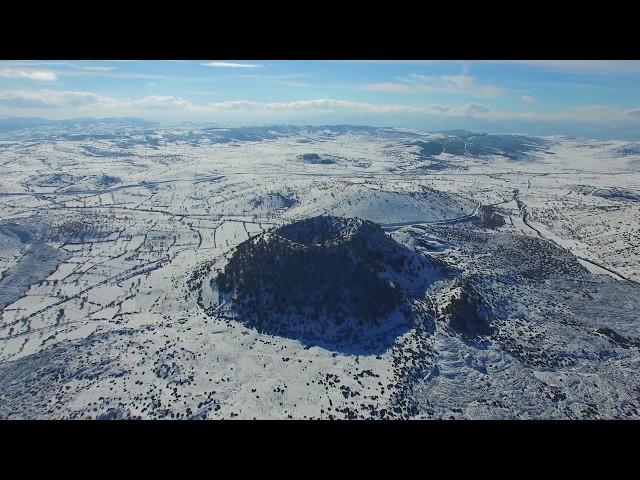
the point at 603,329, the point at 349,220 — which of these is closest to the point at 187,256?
the point at 349,220

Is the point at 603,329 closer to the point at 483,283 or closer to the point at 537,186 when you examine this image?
the point at 483,283

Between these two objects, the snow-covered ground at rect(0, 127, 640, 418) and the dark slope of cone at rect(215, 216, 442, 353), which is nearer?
the snow-covered ground at rect(0, 127, 640, 418)

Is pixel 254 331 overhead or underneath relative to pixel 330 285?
underneath

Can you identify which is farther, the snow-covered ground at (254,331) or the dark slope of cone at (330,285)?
the dark slope of cone at (330,285)
